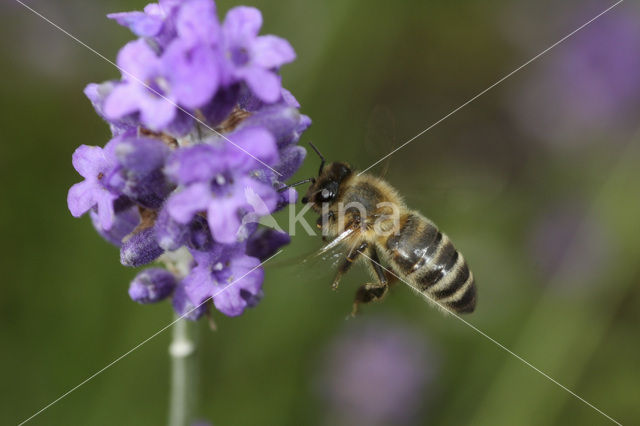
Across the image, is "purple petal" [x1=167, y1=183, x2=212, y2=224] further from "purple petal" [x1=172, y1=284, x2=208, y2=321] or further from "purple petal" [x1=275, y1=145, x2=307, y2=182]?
"purple petal" [x1=172, y1=284, x2=208, y2=321]

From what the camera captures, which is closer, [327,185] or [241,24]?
[241,24]

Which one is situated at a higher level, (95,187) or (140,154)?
(140,154)

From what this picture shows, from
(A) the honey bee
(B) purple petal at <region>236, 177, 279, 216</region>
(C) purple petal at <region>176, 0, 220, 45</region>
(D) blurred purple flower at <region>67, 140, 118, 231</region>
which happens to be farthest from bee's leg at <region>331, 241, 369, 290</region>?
(C) purple petal at <region>176, 0, 220, 45</region>

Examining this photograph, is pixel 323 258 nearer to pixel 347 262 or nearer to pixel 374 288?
pixel 347 262

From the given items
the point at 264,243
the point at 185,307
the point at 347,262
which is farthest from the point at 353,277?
the point at 185,307

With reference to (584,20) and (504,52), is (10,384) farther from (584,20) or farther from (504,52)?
(584,20)

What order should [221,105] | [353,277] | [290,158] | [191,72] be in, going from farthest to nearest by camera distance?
[353,277] < [290,158] < [221,105] < [191,72]
